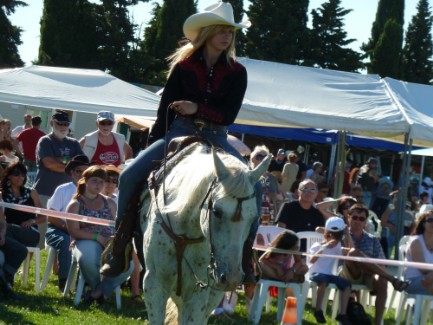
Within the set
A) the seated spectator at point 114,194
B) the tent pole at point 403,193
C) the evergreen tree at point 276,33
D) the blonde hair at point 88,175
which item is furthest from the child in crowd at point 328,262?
the evergreen tree at point 276,33

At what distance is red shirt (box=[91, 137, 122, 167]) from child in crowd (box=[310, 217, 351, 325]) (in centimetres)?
318

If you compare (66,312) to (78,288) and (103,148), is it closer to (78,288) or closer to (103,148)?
(78,288)

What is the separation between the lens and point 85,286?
10523 millimetres

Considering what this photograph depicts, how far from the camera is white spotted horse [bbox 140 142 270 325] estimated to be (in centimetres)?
533

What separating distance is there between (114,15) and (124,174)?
42.8 meters

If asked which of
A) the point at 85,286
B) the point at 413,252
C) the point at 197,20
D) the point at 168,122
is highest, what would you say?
the point at 197,20

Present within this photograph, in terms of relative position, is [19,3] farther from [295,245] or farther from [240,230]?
[240,230]

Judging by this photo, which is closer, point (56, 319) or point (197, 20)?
point (197, 20)

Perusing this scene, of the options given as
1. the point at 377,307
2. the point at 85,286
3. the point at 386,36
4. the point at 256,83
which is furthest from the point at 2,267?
the point at 386,36

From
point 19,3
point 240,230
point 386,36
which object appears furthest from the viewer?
point 386,36

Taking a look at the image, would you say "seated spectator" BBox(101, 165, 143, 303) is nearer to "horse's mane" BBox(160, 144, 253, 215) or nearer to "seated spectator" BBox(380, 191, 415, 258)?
"horse's mane" BBox(160, 144, 253, 215)

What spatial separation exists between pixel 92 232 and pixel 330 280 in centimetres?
291

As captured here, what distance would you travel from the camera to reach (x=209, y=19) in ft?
21.6

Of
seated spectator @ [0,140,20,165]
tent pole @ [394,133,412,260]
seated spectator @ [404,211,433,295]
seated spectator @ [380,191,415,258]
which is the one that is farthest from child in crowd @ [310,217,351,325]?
seated spectator @ [0,140,20,165]
